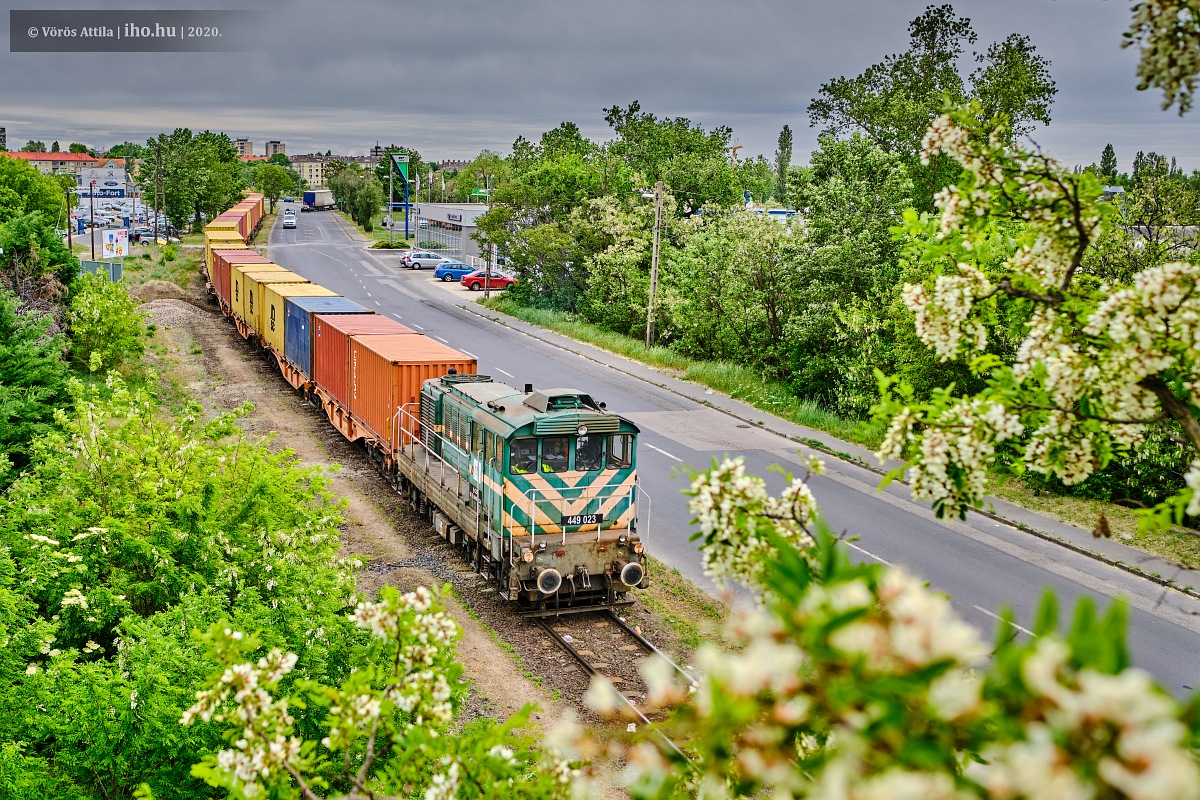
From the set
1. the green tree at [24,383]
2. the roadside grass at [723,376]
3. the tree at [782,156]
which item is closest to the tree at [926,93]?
the roadside grass at [723,376]

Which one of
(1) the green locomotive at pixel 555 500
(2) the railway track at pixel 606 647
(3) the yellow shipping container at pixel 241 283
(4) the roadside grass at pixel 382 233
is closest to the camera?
(2) the railway track at pixel 606 647

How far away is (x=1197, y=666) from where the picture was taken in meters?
16.4

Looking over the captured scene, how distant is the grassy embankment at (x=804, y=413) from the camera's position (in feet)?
72.2

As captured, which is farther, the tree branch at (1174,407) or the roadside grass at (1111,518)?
the roadside grass at (1111,518)

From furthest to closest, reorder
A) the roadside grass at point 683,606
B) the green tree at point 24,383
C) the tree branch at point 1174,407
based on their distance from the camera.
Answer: the green tree at point 24,383
the roadside grass at point 683,606
the tree branch at point 1174,407

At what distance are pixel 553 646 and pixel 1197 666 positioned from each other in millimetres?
10344

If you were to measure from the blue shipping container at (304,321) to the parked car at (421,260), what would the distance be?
44590 mm

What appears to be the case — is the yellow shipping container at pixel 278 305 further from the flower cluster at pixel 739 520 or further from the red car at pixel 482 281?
the flower cluster at pixel 739 520

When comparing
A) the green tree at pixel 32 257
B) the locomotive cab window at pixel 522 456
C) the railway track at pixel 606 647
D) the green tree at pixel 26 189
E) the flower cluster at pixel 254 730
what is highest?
the green tree at pixel 26 189

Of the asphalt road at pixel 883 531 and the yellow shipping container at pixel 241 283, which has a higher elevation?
the yellow shipping container at pixel 241 283

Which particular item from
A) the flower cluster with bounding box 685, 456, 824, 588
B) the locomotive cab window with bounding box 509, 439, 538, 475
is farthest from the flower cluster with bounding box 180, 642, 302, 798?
the locomotive cab window with bounding box 509, 439, 538, 475

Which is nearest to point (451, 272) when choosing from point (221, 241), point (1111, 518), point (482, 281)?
point (482, 281)

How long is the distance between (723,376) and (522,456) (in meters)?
22.0

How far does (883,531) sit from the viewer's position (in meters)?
22.3
